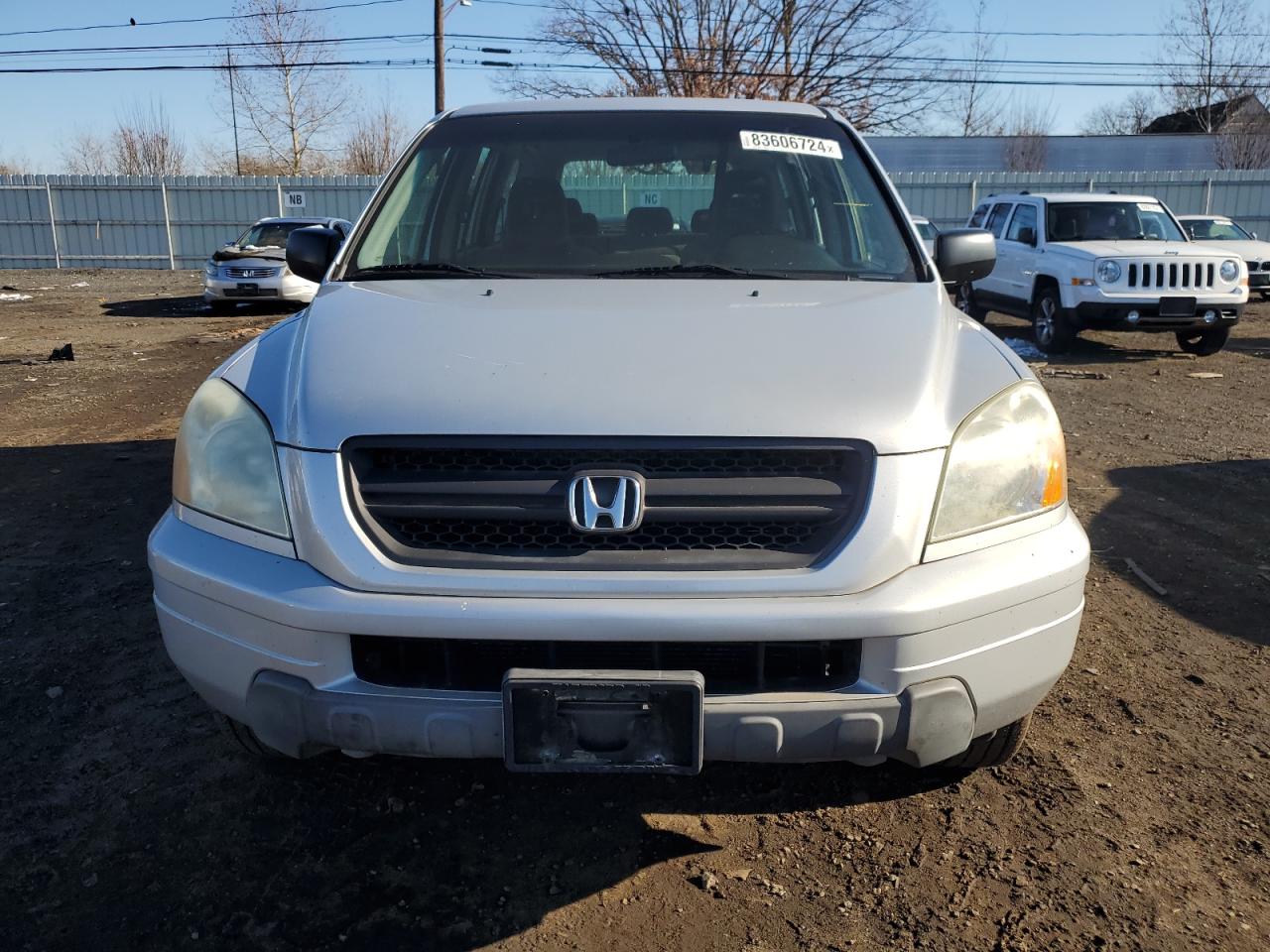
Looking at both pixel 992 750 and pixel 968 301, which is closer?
pixel 992 750

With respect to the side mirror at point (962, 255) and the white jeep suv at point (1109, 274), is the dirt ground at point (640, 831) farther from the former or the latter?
the white jeep suv at point (1109, 274)

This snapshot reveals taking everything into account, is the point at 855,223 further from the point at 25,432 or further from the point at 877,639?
the point at 25,432

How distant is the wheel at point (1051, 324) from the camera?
11219mm

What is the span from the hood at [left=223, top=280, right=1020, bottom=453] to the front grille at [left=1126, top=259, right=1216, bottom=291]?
9.22 metres

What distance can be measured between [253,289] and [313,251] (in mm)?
13269

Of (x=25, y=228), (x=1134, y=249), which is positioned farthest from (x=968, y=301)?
(x=25, y=228)

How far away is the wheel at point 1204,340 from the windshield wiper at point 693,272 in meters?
10.1

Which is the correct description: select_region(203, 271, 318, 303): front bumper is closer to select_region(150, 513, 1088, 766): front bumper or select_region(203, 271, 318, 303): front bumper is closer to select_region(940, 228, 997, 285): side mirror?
select_region(940, 228, 997, 285): side mirror

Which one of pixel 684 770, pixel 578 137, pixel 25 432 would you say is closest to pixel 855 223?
pixel 578 137

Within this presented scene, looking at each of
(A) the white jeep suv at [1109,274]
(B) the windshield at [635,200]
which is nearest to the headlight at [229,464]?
(B) the windshield at [635,200]

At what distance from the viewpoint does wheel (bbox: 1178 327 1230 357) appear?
1115 centimetres

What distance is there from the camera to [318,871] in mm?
2381

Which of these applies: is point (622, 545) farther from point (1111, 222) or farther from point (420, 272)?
point (1111, 222)

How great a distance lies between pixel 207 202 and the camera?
25.9 meters
